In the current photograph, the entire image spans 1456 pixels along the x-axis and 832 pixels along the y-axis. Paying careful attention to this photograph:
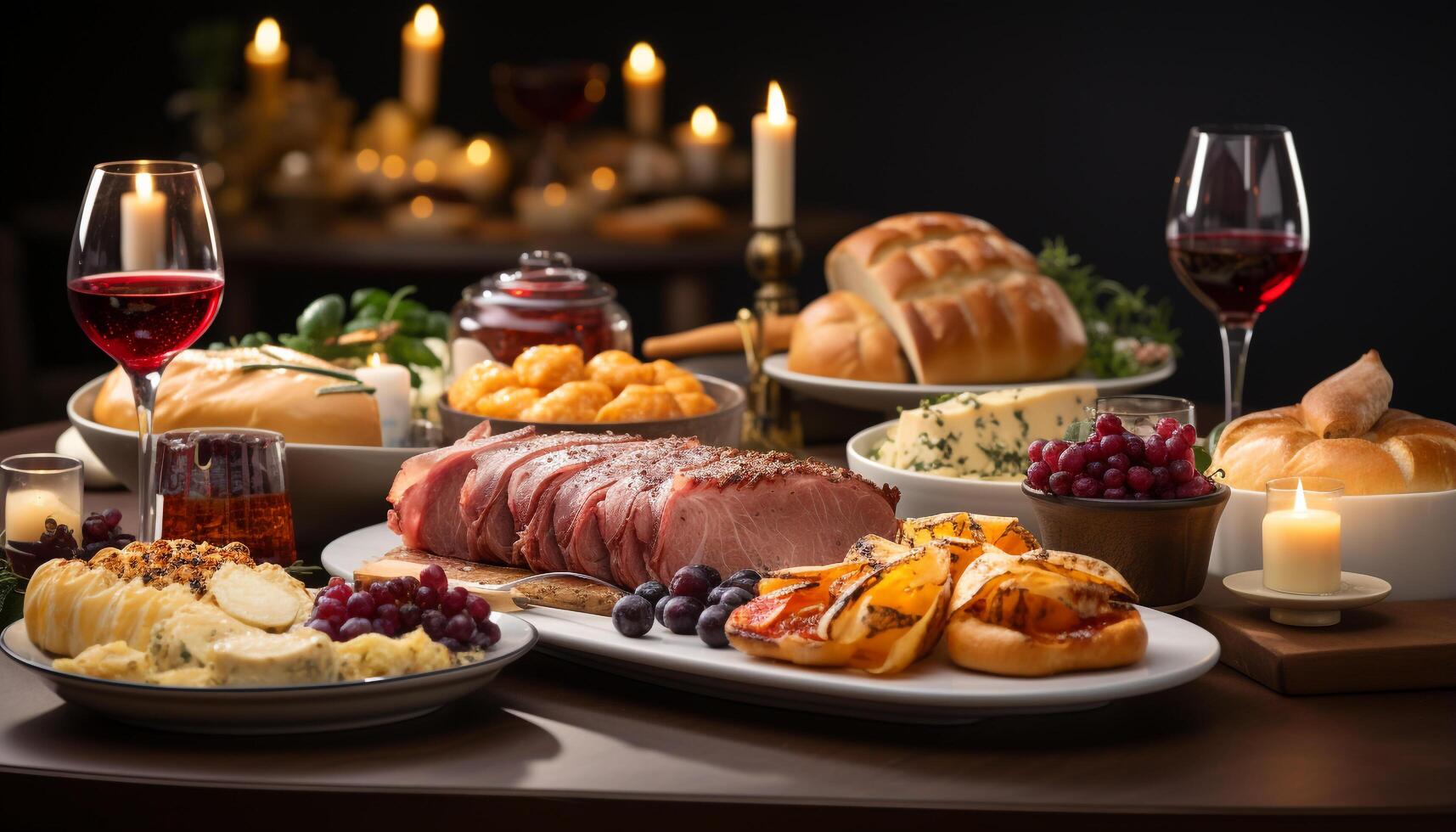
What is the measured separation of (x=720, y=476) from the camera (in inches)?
70.1

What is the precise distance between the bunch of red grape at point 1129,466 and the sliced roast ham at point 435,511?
0.70m

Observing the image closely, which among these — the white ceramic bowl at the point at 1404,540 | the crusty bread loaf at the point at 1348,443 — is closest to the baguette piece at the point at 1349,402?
the crusty bread loaf at the point at 1348,443

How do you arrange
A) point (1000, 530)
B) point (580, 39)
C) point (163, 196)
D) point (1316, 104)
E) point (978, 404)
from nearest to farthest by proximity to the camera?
1. point (1000, 530)
2. point (163, 196)
3. point (978, 404)
4. point (1316, 104)
5. point (580, 39)

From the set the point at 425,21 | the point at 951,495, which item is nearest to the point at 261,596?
the point at 951,495

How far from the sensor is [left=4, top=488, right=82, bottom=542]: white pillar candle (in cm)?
189

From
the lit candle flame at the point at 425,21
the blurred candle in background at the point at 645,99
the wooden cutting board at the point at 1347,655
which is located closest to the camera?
the wooden cutting board at the point at 1347,655

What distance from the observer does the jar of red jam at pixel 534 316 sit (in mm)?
2682

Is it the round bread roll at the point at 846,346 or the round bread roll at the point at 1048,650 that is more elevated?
the round bread roll at the point at 846,346

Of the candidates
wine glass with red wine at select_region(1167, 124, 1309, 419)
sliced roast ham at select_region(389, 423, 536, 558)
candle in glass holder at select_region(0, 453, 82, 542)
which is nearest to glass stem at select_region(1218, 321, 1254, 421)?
wine glass with red wine at select_region(1167, 124, 1309, 419)

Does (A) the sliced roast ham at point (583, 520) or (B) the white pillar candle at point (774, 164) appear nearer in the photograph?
(A) the sliced roast ham at point (583, 520)

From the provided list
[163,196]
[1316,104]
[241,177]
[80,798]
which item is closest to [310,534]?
[163,196]

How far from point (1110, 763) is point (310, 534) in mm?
1238

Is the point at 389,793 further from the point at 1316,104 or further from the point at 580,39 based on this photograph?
the point at 580,39

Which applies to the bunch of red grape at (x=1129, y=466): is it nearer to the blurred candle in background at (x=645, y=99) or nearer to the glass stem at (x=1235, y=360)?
the glass stem at (x=1235, y=360)
